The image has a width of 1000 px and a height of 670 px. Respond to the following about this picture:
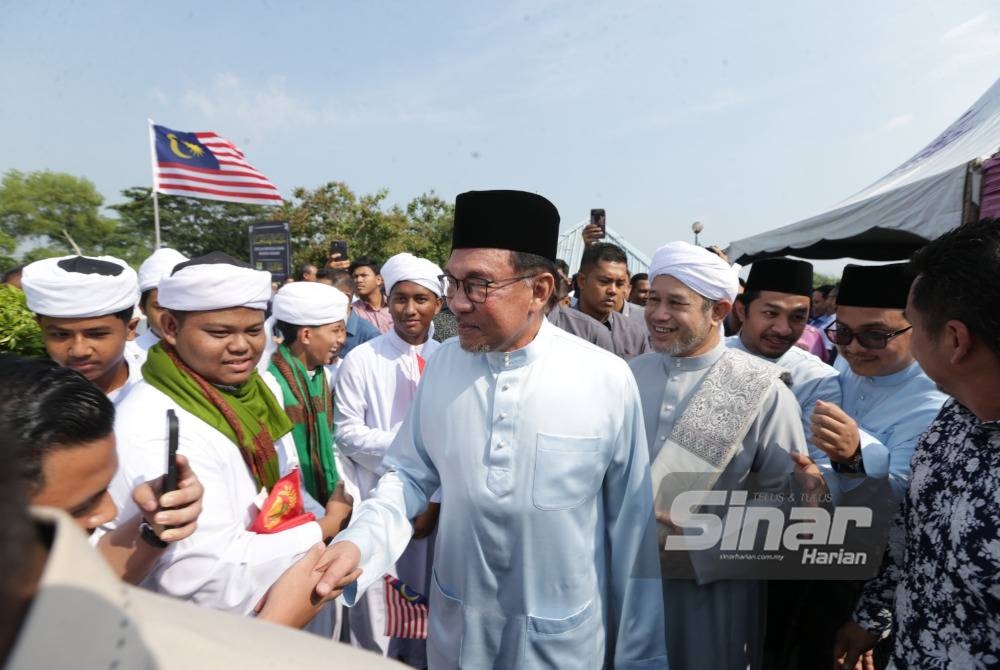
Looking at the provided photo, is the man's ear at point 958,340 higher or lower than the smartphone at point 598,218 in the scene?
lower

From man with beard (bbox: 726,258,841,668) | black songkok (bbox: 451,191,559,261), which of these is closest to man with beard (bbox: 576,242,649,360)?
man with beard (bbox: 726,258,841,668)

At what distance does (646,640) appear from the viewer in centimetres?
205

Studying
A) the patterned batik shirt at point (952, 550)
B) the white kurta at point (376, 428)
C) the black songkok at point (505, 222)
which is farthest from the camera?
the white kurta at point (376, 428)

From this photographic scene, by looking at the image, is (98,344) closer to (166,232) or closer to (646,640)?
(646,640)

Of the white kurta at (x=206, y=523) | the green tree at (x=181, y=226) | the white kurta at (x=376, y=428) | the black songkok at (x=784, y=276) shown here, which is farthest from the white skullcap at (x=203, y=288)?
the green tree at (x=181, y=226)

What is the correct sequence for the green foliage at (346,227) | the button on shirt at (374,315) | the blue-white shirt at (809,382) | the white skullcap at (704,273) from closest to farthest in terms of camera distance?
the white skullcap at (704,273)
the blue-white shirt at (809,382)
the button on shirt at (374,315)
the green foliage at (346,227)

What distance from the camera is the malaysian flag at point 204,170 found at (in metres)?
10.6

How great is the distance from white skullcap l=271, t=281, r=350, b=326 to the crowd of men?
72 centimetres

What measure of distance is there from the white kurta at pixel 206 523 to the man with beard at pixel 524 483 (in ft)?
1.08

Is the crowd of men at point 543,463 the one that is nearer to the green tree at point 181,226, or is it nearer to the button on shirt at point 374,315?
the button on shirt at point 374,315

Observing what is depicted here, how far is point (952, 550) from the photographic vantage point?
5.30 ft

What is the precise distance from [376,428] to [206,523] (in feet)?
6.61

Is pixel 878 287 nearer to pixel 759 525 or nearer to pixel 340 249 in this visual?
pixel 759 525

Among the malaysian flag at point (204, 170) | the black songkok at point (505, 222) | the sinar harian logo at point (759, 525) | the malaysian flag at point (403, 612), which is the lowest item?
the malaysian flag at point (403, 612)
